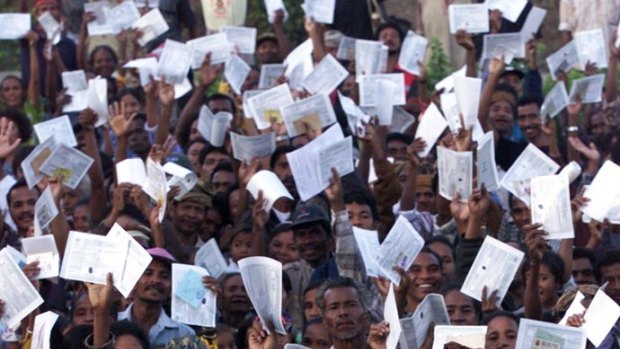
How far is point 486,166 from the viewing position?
36.0ft

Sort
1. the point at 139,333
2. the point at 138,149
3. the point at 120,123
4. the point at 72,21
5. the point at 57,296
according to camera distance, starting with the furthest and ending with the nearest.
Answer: the point at 72,21
the point at 138,149
the point at 120,123
the point at 57,296
the point at 139,333

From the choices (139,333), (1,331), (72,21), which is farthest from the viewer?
(72,21)

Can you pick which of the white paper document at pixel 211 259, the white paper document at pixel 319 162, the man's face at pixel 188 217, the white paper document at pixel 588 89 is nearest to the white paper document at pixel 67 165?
the man's face at pixel 188 217

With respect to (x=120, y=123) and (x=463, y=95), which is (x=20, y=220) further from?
(x=463, y=95)

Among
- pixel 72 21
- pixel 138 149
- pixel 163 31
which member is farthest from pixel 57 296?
pixel 72 21

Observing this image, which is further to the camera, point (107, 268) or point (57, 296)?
point (57, 296)

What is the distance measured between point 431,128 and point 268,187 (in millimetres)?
1537

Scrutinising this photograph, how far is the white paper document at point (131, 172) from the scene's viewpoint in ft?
37.2

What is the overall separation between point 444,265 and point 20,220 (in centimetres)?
257

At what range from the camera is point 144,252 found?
9.31 metres

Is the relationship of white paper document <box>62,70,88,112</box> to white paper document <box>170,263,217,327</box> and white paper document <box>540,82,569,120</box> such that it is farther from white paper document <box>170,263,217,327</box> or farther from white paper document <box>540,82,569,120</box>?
white paper document <box>170,263,217,327</box>

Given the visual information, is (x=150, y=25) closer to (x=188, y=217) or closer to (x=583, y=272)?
(x=188, y=217)

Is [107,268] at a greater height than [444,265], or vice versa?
[107,268]

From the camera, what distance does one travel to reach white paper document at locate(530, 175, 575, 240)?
32.9 ft
